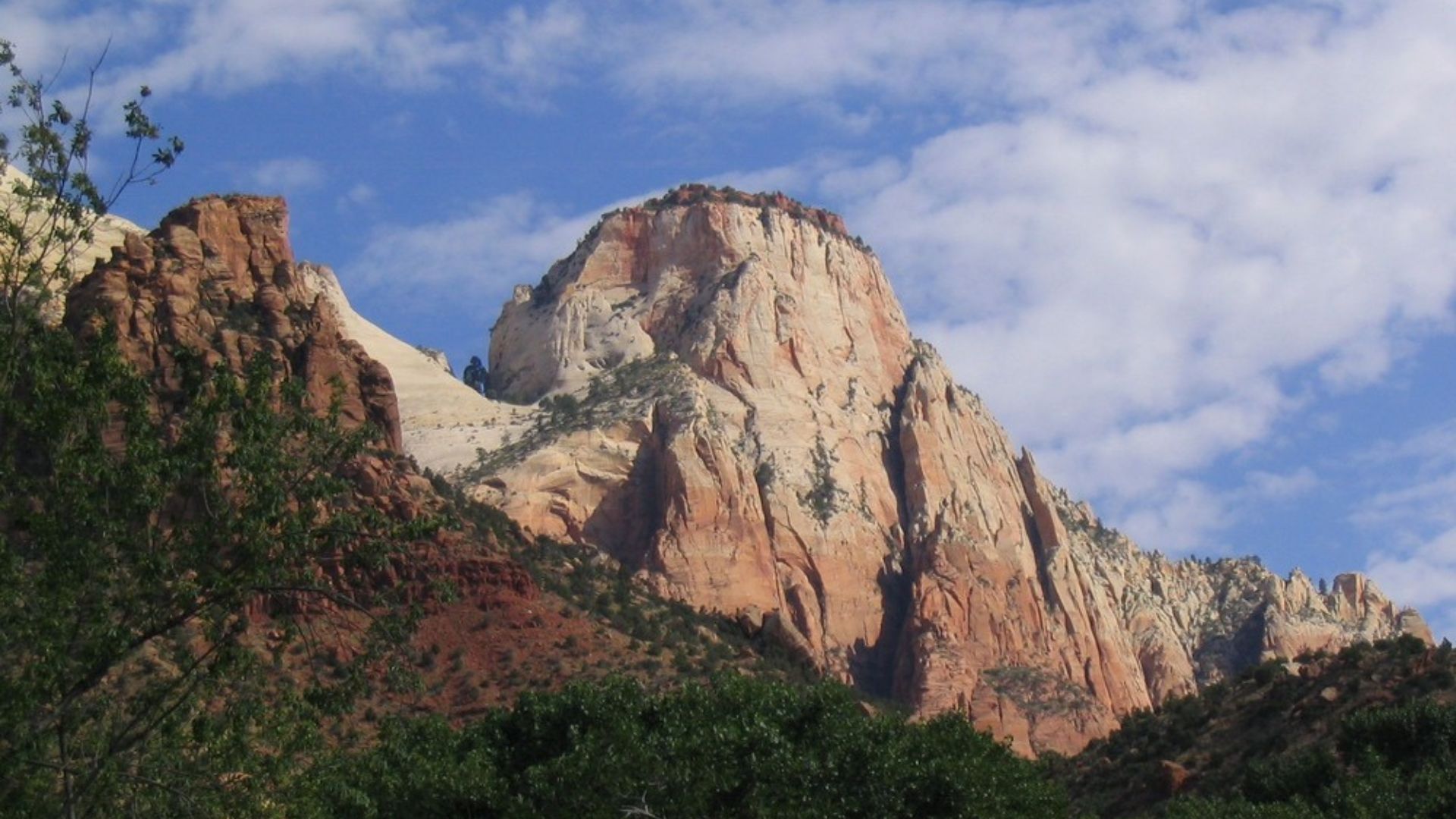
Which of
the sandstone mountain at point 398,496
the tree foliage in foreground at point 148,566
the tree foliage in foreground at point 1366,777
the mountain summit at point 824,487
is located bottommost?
the tree foliage in foreground at point 148,566

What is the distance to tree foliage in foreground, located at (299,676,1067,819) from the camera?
133 feet

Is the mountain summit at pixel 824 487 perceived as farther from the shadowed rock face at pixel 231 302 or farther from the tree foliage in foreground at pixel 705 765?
the tree foliage in foreground at pixel 705 765

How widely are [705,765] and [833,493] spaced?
7738 centimetres

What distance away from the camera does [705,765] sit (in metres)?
41.4

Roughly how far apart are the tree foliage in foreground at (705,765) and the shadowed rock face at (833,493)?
172 feet

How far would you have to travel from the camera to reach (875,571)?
117 meters

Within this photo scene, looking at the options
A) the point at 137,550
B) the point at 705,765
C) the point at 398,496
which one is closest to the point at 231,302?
the point at 398,496

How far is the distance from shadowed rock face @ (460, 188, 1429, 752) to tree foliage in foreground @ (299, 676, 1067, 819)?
52.3 m

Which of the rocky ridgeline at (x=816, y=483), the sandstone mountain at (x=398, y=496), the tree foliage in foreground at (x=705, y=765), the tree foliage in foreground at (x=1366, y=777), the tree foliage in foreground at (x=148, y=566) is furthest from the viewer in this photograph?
the rocky ridgeline at (x=816, y=483)

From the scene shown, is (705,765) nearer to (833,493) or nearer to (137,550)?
(137,550)

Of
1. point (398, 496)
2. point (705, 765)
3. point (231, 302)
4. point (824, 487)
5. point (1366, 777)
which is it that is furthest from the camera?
point (824, 487)

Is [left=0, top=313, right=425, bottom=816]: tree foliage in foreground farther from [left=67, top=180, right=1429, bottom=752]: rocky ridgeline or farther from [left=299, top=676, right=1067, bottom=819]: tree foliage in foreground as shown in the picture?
[left=67, top=180, right=1429, bottom=752]: rocky ridgeline

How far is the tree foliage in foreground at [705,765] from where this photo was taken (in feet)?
133

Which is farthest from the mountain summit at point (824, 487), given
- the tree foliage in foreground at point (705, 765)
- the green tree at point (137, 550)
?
the green tree at point (137, 550)
